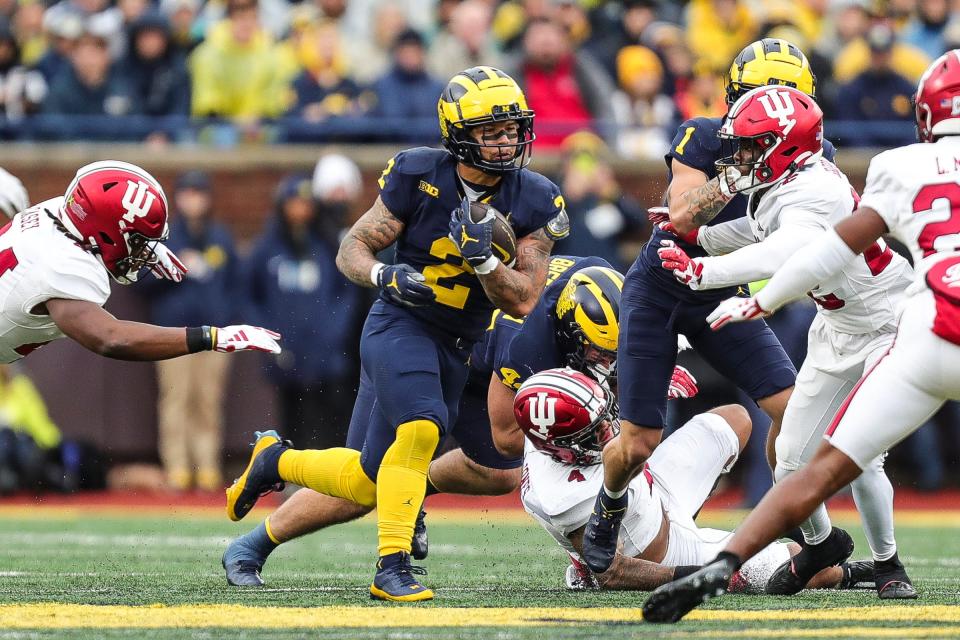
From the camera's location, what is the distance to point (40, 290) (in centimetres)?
545

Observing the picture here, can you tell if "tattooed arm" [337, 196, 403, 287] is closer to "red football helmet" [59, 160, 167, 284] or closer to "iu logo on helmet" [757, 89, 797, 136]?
"red football helmet" [59, 160, 167, 284]

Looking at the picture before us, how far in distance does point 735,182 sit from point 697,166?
1.60 feet

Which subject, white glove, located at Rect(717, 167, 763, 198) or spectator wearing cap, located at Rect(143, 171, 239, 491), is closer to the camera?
white glove, located at Rect(717, 167, 763, 198)

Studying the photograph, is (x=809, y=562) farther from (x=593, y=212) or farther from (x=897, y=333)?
(x=593, y=212)

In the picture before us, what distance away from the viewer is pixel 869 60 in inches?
452

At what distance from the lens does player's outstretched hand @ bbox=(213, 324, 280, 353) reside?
211 inches

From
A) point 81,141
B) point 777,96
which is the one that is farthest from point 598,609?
point 81,141

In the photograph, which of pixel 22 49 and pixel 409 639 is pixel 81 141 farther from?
pixel 409 639

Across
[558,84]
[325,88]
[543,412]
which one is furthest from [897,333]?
[325,88]

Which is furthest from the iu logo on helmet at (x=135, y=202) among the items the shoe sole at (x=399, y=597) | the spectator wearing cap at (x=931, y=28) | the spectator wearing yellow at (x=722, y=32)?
the spectator wearing cap at (x=931, y=28)

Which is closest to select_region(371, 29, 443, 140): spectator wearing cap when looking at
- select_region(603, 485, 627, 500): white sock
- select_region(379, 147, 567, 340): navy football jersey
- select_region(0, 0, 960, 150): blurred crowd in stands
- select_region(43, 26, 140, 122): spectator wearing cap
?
select_region(0, 0, 960, 150): blurred crowd in stands

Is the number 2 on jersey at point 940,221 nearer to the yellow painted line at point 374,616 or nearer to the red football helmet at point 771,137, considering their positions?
the red football helmet at point 771,137

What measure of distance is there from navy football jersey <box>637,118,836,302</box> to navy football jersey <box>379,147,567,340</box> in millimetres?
449

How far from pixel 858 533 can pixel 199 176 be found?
5238 millimetres
